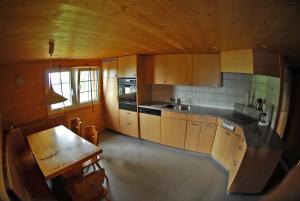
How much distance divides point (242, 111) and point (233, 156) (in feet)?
3.40

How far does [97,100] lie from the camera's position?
16.1 ft

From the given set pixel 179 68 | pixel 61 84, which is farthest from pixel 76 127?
pixel 179 68

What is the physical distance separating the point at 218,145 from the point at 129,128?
2191 mm

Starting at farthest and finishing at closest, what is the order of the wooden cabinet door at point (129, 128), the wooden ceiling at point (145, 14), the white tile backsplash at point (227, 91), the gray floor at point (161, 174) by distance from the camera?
the wooden cabinet door at point (129, 128) → the white tile backsplash at point (227, 91) → the gray floor at point (161, 174) → the wooden ceiling at point (145, 14)

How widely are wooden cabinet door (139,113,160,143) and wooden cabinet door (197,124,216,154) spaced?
1.00 meters

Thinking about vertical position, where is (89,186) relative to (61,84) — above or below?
below

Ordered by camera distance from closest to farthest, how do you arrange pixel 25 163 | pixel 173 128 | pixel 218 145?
1. pixel 25 163
2. pixel 218 145
3. pixel 173 128

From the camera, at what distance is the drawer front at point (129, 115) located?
14.4ft

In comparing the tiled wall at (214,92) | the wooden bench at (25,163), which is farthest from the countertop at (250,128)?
the wooden bench at (25,163)

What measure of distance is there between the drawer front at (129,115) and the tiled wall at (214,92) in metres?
0.72

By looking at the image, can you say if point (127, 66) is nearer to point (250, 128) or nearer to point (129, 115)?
point (129, 115)

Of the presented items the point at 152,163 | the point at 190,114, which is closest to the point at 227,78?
the point at 190,114

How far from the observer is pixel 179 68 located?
12.6 feet

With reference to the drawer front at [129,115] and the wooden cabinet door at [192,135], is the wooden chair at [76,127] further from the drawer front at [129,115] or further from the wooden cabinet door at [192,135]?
the wooden cabinet door at [192,135]
